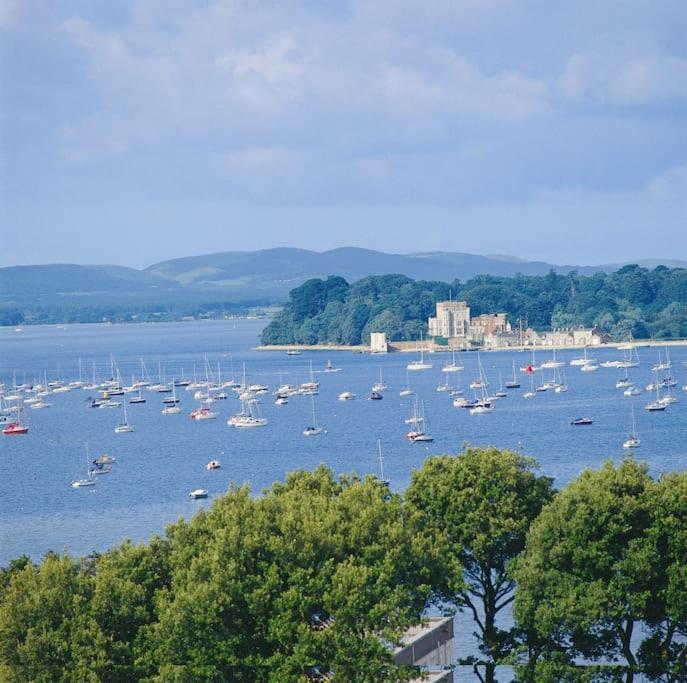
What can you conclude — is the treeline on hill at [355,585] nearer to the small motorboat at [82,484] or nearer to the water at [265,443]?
the water at [265,443]

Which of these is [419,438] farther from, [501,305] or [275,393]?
[501,305]

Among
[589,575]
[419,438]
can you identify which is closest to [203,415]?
[419,438]

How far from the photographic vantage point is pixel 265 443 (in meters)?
55.7

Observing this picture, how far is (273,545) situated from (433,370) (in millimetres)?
85962

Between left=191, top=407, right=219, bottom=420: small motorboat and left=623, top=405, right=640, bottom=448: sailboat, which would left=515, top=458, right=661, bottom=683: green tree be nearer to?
left=623, top=405, right=640, bottom=448: sailboat

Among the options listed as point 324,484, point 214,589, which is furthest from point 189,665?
point 324,484

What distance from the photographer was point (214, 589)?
1452cm

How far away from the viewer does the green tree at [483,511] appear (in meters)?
17.8

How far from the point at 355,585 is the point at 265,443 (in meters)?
41.2

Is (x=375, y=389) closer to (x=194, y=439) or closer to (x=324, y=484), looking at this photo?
(x=194, y=439)

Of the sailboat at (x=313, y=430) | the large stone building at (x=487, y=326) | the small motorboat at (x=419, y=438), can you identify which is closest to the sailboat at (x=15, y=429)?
the sailboat at (x=313, y=430)

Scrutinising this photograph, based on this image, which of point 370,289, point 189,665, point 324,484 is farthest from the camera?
point 370,289

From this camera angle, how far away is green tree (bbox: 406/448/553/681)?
1777 cm

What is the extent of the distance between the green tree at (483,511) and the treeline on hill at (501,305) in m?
109
